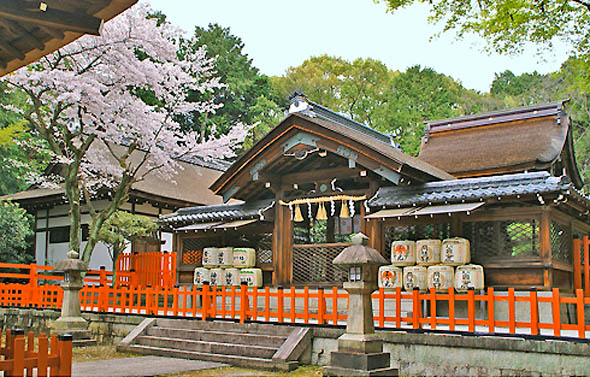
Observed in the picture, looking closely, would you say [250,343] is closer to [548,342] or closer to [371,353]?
[371,353]

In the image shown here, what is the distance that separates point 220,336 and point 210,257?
3.93 meters

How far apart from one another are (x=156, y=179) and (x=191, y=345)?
12230 mm

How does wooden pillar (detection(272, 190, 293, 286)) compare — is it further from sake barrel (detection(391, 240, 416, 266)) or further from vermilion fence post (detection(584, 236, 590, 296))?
vermilion fence post (detection(584, 236, 590, 296))

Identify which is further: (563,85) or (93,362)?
(563,85)

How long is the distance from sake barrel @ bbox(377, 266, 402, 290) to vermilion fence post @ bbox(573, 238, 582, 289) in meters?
4.25

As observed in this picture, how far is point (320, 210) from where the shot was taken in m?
14.1

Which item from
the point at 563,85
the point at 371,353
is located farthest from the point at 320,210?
the point at 563,85

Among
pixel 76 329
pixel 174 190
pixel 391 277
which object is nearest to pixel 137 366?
pixel 76 329

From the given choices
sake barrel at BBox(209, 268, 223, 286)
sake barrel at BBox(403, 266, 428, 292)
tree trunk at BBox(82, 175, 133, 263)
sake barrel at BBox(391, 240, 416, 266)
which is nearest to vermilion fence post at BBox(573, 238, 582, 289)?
sake barrel at BBox(403, 266, 428, 292)

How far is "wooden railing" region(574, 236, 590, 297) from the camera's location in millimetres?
13188

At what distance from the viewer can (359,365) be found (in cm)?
841

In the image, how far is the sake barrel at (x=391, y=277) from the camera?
12.3 meters

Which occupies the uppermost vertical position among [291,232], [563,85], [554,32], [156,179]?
[563,85]

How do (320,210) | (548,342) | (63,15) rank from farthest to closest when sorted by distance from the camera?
(320,210)
(548,342)
(63,15)
